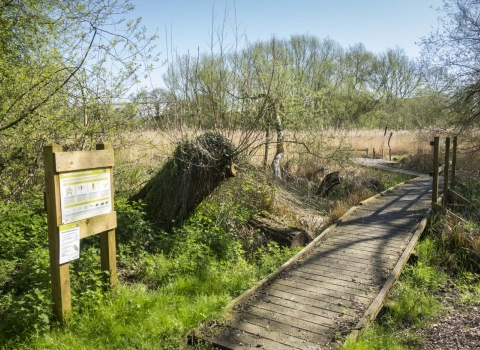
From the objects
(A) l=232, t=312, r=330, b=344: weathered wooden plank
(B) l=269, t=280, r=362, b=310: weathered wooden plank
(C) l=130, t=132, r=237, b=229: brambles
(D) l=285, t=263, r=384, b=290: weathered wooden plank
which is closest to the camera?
(A) l=232, t=312, r=330, b=344: weathered wooden plank

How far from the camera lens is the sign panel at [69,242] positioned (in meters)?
3.73

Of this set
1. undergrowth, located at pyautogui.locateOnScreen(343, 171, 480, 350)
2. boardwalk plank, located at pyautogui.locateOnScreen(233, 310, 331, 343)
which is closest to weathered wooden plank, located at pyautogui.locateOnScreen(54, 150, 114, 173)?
boardwalk plank, located at pyautogui.locateOnScreen(233, 310, 331, 343)

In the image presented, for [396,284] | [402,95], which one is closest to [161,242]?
[396,284]

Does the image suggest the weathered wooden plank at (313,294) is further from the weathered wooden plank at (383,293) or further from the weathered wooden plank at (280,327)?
the weathered wooden plank at (280,327)

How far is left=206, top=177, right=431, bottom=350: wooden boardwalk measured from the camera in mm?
3871

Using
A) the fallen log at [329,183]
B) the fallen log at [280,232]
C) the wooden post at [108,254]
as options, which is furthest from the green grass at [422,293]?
the fallen log at [329,183]

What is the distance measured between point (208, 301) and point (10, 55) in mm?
4768

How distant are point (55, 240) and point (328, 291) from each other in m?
3.31

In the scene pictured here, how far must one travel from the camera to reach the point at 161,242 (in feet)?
21.0

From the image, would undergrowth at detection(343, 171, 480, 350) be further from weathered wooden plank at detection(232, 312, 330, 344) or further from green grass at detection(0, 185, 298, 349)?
green grass at detection(0, 185, 298, 349)

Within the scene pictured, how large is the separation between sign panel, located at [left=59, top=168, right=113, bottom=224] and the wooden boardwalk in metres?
1.83

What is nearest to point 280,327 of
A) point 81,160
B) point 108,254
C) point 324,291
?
point 324,291

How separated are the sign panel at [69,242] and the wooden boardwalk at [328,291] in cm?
162

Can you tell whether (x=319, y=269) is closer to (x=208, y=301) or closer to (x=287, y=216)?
(x=208, y=301)
